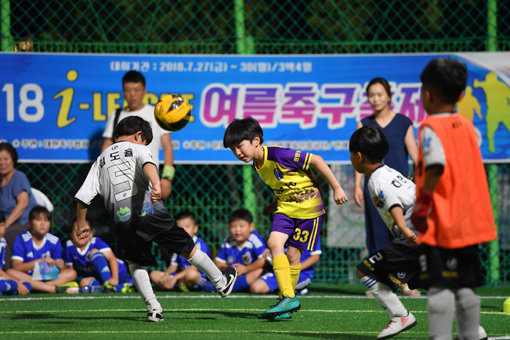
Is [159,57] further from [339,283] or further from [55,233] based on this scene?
[339,283]

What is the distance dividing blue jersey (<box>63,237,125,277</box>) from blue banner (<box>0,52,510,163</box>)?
3.27 feet

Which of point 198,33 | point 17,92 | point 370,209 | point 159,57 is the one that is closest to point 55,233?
point 17,92

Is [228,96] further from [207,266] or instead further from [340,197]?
[340,197]

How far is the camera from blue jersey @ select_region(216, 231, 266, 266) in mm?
8391

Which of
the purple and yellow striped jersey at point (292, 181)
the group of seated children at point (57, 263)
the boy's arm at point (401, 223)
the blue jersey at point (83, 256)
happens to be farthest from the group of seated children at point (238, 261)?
the boy's arm at point (401, 223)

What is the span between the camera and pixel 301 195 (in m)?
5.76

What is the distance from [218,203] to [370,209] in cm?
265

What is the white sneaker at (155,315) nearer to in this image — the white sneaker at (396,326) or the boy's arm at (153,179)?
the boy's arm at (153,179)

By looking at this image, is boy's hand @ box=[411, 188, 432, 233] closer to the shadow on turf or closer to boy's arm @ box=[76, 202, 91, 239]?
the shadow on turf

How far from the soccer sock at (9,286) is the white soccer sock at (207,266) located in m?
3.01

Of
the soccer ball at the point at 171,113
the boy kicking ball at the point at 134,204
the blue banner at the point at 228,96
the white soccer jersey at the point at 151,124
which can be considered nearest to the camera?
the boy kicking ball at the point at 134,204

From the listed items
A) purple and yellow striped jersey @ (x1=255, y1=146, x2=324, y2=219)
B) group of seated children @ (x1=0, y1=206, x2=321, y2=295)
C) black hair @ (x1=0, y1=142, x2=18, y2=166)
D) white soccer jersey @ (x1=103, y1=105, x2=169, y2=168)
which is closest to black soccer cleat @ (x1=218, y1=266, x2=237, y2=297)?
purple and yellow striped jersey @ (x1=255, y1=146, x2=324, y2=219)

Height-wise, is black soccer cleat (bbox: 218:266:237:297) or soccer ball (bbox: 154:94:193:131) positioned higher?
soccer ball (bbox: 154:94:193:131)

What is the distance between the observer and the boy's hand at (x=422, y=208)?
350 cm
